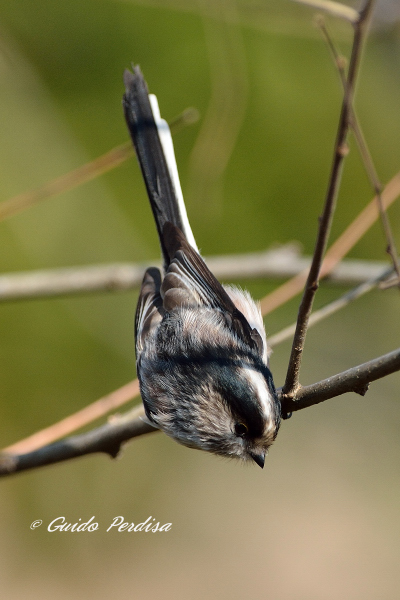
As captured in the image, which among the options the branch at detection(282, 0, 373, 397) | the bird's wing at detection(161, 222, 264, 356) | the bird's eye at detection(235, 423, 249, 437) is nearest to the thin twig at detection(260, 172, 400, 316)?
the bird's wing at detection(161, 222, 264, 356)

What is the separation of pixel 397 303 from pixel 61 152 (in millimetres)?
2485

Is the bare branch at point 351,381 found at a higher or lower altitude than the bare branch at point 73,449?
higher

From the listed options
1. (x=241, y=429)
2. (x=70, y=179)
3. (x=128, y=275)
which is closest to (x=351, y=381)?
(x=241, y=429)

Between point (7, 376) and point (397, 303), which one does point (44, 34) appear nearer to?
point (7, 376)

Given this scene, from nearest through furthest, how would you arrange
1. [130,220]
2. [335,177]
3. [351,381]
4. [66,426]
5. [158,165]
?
[335,177] → [351,381] → [66,426] → [158,165] → [130,220]

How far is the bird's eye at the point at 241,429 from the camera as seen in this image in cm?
198

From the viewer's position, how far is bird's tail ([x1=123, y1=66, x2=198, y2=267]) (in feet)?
8.43

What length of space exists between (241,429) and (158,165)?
3.95ft

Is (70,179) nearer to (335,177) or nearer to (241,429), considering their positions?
(241,429)

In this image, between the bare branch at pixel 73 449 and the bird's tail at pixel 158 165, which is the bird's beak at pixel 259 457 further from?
the bird's tail at pixel 158 165

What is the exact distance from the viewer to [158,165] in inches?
104

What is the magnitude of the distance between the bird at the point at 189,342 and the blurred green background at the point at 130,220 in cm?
80

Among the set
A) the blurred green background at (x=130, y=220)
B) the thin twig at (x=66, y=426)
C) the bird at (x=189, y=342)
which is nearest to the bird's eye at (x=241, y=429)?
the bird at (x=189, y=342)

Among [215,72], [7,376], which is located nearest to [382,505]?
[7,376]
